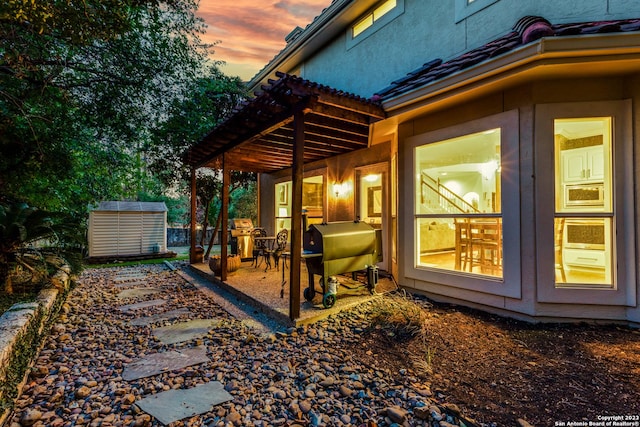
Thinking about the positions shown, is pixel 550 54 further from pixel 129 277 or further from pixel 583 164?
pixel 129 277

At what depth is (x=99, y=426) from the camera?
187 centimetres

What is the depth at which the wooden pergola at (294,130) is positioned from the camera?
3.49m

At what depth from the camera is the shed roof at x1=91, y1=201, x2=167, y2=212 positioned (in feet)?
29.2

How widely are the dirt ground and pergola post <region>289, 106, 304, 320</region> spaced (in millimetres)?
854

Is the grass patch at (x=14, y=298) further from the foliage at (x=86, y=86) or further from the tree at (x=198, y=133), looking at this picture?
the tree at (x=198, y=133)

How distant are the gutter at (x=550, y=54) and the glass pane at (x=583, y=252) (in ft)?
5.91

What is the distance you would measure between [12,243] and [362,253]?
492cm

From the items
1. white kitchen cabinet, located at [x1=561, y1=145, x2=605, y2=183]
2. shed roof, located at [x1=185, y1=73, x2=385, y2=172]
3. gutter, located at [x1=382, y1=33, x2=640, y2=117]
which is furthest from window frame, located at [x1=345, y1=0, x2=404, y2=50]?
white kitchen cabinet, located at [x1=561, y1=145, x2=605, y2=183]

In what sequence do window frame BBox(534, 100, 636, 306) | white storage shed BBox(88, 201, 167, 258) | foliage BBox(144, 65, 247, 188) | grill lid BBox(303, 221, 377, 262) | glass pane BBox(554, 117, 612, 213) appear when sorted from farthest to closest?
white storage shed BBox(88, 201, 167, 258), foliage BBox(144, 65, 247, 188), grill lid BBox(303, 221, 377, 262), glass pane BBox(554, 117, 612, 213), window frame BBox(534, 100, 636, 306)

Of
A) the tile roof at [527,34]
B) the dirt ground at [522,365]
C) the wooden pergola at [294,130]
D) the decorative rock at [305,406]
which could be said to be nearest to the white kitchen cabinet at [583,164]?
the tile roof at [527,34]

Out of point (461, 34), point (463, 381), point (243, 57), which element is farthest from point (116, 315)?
point (243, 57)

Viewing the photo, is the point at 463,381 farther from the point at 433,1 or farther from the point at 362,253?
the point at 433,1

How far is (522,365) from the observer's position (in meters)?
2.54

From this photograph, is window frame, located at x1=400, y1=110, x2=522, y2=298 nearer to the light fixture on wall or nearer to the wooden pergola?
the wooden pergola
